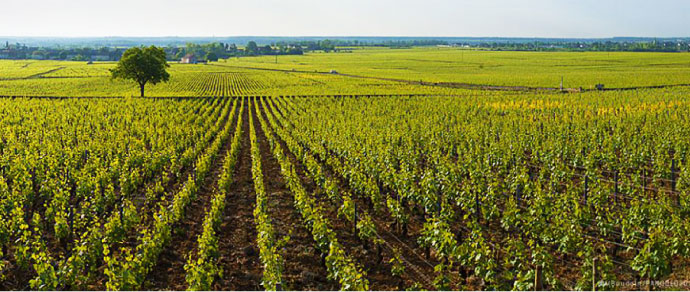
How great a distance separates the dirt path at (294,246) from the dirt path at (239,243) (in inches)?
24.7

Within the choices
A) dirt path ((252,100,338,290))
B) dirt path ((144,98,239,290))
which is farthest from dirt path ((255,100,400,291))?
dirt path ((144,98,239,290))

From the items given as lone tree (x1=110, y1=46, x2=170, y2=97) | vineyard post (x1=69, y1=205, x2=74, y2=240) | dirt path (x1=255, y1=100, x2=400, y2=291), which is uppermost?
lone tree (x1=110, y1=46, x2=170, y2=97)

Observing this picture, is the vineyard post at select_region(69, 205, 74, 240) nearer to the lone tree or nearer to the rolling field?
the rolling field

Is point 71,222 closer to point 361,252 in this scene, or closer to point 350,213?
point 350,213

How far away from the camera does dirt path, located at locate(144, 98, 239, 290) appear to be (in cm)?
1072

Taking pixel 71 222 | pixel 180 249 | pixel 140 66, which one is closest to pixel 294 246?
pixel 180 249

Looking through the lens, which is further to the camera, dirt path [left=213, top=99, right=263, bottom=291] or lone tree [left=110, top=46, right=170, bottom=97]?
lone tree [left=110, top=46, right=170, bottom=97]

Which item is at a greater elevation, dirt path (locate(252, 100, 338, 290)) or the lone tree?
the lone tree

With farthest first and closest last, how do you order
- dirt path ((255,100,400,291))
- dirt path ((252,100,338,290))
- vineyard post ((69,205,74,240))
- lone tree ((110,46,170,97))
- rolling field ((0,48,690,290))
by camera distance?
lone tree ((110,46,170,97))
vineyard post ((69,205,74,240))
dirt path ((252,100,338,290))
dirt path ((255,100,400,291))
rolling field ((0,48,690,290))

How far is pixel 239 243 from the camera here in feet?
41.8

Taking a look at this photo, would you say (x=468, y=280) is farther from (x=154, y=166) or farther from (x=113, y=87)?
(x=113, y=87)

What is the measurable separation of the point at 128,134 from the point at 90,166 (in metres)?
11.2

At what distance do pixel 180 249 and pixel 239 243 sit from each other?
1.36m

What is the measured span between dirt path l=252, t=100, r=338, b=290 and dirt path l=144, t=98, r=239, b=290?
6.62 ft
